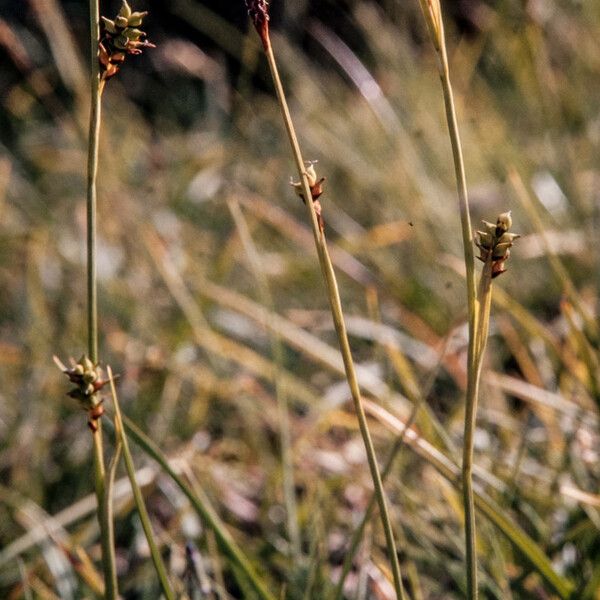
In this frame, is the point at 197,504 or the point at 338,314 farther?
the point at 197,504

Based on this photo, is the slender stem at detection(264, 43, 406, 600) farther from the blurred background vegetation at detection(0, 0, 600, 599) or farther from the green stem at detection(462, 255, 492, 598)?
the blurred background vegetation at detection(0, 0, 600, 599)

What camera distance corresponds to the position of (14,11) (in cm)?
354

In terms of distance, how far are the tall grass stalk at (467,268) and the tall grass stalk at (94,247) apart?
0.14 m

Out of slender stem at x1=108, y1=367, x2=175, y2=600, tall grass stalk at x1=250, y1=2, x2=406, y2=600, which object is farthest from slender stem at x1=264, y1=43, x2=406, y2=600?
slender stem at x1=108, y1=367, x2=175, y2=600

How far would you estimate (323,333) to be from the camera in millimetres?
1328

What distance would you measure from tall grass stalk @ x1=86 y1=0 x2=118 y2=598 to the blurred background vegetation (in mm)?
141

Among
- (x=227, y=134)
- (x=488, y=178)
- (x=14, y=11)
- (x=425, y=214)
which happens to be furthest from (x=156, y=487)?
(x=14, y=11)

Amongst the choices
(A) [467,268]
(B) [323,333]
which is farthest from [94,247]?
(B) [323,333]

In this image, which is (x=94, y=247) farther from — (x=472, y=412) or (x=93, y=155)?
(x=472, y=412)

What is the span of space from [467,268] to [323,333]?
3.19 feet

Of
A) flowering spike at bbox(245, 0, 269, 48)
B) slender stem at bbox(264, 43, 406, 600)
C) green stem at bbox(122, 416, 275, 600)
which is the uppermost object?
flowering spike at bbox(245, 0, 269, 48)

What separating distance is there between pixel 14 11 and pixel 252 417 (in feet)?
9.92

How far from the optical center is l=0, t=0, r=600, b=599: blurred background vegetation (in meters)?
0.72

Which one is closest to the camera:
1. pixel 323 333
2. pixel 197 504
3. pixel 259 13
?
pixel 259 13
